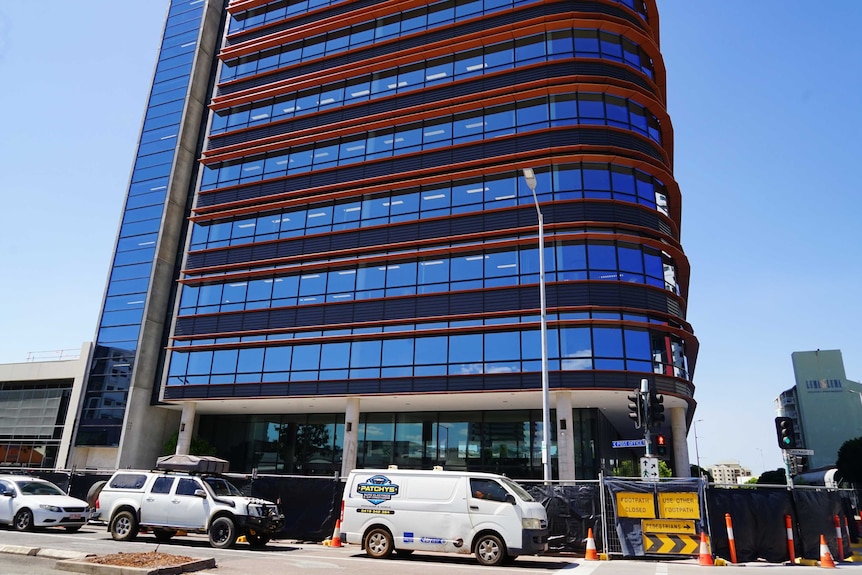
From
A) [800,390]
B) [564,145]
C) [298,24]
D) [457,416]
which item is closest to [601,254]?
[564,145]

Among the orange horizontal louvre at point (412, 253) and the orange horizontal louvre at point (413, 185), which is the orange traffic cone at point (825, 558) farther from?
the orange horizontal louvre at point (413, 185)

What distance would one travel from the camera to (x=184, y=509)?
620 inches

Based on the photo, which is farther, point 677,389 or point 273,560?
point 677,389

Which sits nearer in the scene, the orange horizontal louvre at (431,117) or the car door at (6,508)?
the car door at (6,508)

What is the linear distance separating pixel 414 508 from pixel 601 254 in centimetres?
1544

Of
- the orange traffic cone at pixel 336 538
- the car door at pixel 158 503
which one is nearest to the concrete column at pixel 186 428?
the car door at pixel 158 503

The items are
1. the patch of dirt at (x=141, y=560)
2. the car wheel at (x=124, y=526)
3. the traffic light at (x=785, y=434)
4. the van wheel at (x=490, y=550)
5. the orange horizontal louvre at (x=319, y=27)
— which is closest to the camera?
the patch of dirt at (x=141, y=560)

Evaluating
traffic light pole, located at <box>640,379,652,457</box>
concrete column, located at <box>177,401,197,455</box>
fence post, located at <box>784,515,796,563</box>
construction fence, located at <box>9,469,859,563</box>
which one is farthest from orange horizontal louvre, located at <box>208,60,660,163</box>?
fence post, located at <box>784,515,796,563</box>

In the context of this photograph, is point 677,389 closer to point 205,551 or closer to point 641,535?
point 641,535

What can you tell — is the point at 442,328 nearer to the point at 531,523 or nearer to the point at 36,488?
the point at 531,523

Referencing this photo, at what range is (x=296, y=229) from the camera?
105 ft

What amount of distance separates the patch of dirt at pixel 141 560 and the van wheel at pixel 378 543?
4.61m

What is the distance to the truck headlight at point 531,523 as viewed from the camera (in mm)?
13094

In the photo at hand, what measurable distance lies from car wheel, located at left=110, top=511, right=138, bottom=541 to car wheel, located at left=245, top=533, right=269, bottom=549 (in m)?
3.08
